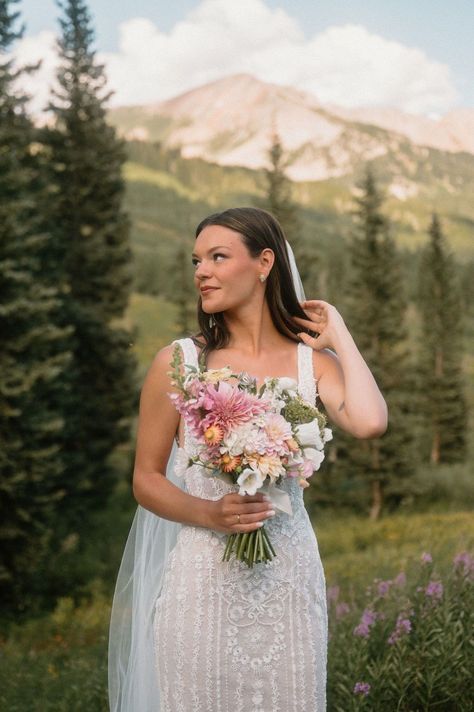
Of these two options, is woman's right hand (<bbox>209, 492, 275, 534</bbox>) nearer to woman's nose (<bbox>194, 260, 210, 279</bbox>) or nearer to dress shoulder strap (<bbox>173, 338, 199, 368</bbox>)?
dress shoulder strap (<bbox>173, 338, 199, 368</bbox>)

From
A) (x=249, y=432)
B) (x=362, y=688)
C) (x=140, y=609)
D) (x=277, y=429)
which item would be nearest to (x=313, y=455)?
(x=277, y=429)

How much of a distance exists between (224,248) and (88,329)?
84.0ft

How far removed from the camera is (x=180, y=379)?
312 cm

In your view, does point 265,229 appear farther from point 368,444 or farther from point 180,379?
point 368,444

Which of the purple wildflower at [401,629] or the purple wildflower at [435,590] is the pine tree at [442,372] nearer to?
the purple wildflower at [435,590]

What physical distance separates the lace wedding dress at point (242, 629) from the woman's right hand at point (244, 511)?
27 cm

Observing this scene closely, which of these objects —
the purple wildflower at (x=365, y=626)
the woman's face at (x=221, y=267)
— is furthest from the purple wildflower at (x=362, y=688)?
the woman's face at (x=221, y=267)

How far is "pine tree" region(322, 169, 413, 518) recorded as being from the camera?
3550 cm

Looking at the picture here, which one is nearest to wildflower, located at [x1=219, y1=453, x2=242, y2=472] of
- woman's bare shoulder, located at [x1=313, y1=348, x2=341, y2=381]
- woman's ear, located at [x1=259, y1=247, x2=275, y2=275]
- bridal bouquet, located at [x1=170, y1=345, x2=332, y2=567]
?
bridal bouquet, located at [x1=170, y1=345, x2=332, y2=567]

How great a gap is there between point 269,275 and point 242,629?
158 cm

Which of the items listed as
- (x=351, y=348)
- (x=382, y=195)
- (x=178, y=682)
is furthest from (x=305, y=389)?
(x=382, y=195)

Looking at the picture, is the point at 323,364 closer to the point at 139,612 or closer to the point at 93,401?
the point at 139,612

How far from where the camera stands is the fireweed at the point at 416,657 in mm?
4965

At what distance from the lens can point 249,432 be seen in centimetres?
302
